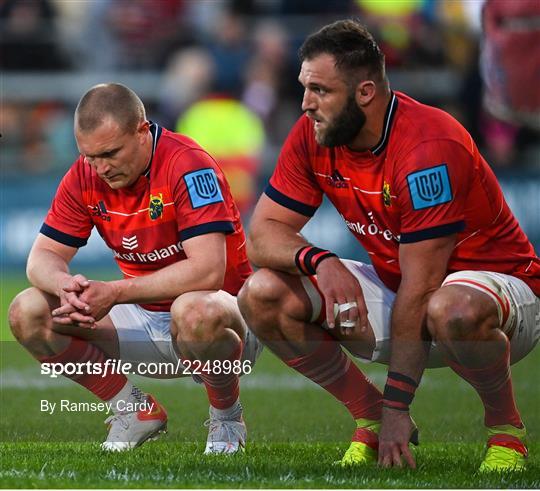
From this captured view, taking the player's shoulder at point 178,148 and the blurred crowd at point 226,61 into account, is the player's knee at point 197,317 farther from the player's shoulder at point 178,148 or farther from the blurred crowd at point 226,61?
the blurred crowd at point 226,61

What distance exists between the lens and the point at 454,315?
442 cm

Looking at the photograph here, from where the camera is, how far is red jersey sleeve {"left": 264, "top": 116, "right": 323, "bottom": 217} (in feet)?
16.4

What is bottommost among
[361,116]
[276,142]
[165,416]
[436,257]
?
[276,142]

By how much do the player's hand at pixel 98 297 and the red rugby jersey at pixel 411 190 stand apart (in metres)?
0.80

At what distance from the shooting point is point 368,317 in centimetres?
508

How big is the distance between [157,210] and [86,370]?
2.42 ft

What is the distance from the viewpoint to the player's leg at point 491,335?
4445 mm

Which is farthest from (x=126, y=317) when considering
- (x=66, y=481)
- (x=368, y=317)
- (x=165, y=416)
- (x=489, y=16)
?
(x=489, y=16)

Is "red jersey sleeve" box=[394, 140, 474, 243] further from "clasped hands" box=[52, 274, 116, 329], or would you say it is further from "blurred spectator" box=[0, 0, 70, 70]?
"blurred spectator" box=[0, 0, 70, 70]

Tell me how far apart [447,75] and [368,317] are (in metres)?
9.45

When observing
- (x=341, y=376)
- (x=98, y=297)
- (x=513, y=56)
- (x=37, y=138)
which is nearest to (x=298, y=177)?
(x=341, y=376)

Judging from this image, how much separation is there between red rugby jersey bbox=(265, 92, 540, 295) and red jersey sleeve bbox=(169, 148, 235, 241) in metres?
0.24

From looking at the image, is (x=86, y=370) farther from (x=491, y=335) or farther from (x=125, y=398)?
(x=491, y=335)

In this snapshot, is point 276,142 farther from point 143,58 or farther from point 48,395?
point 48,395
